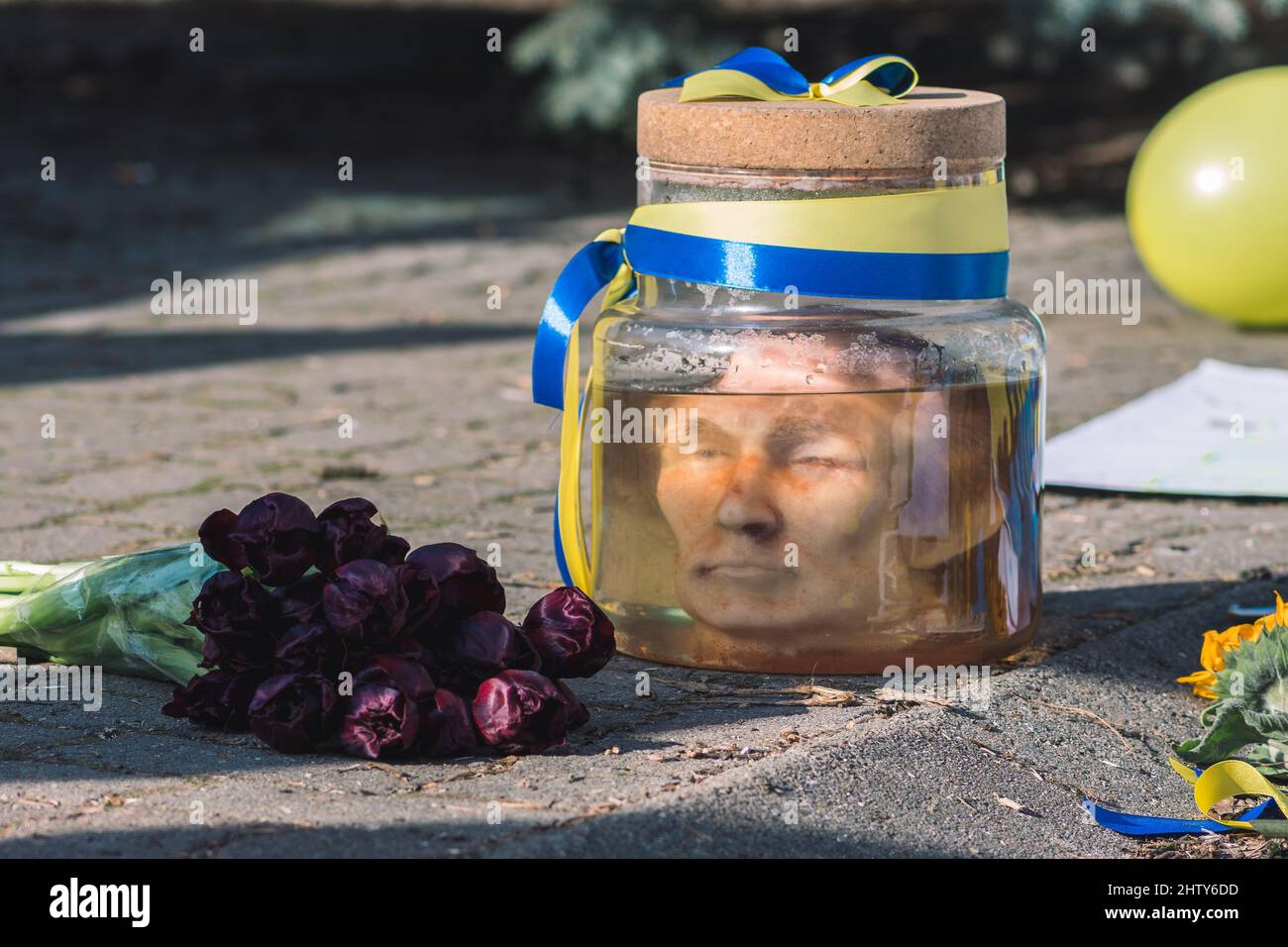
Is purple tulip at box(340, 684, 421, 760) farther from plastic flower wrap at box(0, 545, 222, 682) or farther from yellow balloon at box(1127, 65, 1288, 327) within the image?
yellow balloon at box(1127, 65, 1288, 327)

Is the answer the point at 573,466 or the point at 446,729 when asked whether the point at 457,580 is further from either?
the point at 573,466

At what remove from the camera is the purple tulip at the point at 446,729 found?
218cm

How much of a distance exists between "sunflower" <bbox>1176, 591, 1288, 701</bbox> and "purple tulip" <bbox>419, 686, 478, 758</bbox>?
0.98 meters

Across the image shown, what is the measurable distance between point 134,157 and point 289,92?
5.31 ft

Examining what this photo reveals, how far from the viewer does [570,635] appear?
2.33 m

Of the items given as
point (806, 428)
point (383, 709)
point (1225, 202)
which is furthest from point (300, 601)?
point (1225, 202)

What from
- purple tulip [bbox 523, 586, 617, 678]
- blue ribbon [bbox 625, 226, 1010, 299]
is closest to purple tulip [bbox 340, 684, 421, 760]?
purple tulip [bbox 523, 586, 617, 678]

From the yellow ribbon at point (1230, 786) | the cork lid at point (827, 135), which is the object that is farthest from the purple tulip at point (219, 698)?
the yellow ribbon at point (1230, 786)

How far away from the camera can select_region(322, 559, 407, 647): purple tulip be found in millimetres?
2168

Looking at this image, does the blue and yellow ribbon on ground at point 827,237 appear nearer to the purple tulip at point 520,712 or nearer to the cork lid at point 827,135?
the cork lid at point 827,135

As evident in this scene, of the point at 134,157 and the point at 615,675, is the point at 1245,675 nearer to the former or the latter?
the point at 615,675

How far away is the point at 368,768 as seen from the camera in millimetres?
2141

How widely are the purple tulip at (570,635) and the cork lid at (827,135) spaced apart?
650 mm
